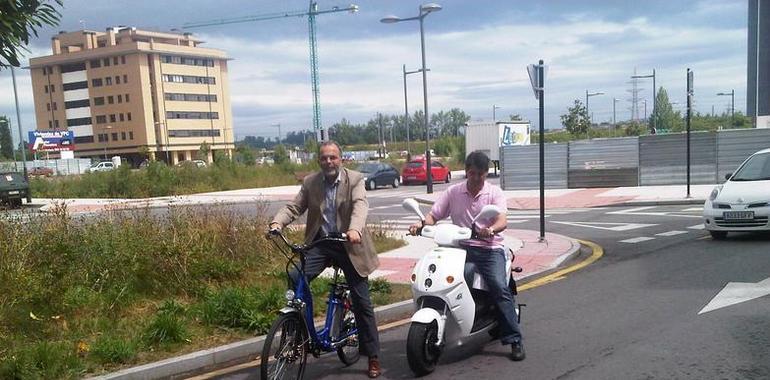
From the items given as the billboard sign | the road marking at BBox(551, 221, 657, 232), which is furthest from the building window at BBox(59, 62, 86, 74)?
the road marking at BBox(551, 221, 657, 232)

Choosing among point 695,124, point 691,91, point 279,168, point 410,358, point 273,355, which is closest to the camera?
point 273,355

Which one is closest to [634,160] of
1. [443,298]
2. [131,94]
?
[443,298]

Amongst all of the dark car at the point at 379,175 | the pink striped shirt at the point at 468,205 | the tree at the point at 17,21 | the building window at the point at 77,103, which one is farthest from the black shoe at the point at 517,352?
the building window at the point at 77,103

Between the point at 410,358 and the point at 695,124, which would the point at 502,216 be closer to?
the point at 410,358

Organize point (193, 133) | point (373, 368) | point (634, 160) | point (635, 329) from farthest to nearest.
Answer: point (193, 133), point (634, 160), point (635, 329), point (373, 368)

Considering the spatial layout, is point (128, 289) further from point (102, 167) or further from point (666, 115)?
point (666, 115)

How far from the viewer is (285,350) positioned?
442cm

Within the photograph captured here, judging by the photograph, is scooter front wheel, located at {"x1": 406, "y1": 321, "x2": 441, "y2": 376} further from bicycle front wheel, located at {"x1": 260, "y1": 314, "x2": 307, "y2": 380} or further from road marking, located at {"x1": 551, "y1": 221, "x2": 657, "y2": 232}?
road marking, located at {"x1": 551, "y1": 221, "x2": 657, "y2": 232}

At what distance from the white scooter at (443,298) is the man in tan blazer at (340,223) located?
38cm

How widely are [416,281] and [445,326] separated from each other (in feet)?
1.47

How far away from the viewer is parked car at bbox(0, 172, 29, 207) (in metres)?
25.7

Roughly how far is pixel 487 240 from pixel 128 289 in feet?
13.5

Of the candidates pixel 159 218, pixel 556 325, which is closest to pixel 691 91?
pixel 556 325

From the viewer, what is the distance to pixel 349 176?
4.95m
